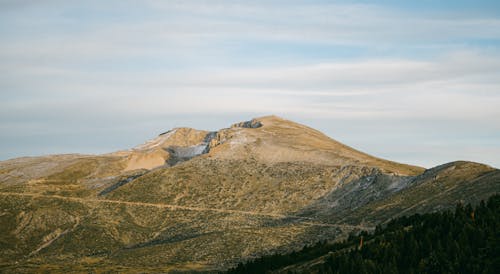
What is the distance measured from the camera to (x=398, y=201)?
145 metres

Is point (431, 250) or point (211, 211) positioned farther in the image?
point (211, 211)

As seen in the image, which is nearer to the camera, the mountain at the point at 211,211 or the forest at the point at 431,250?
the forest at the point at 431,250

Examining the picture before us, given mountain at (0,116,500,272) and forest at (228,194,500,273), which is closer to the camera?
forest at (228,194,500,273)

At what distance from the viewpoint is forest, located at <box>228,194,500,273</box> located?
249 ft

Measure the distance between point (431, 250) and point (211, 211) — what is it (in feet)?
313

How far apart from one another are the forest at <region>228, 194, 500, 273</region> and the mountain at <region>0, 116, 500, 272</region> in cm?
3601

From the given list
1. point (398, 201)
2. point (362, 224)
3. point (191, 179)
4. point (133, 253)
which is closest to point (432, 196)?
point (398, 201)

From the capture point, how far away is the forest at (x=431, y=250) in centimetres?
7588

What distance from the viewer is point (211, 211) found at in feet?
560

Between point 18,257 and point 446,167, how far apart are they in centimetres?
10282

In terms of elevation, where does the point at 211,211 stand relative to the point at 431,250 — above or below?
below

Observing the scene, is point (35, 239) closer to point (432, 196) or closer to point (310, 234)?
point (310, 234)

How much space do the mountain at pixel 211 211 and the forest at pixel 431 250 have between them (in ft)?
118

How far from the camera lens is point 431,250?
80750 mm
